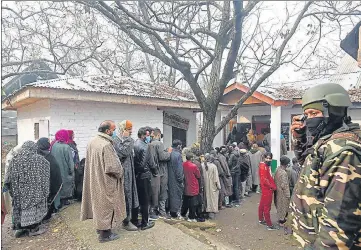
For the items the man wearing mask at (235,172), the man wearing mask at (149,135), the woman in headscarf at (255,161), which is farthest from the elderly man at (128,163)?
the woman in headscarf at (255,161)

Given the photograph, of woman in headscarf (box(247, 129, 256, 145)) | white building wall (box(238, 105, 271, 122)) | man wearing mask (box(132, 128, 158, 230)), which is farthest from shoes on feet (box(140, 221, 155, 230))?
white building wall (box(238, 105, 271, 122))

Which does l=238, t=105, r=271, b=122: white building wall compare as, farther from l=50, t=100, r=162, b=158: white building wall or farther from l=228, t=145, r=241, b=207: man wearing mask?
l=50, t=100, r=162, b=158: white building wall

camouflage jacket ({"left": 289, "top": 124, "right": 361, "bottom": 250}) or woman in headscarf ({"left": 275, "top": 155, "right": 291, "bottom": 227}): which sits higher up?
camouflage jacket ({"left": 289, "top": 124, "right": 361, "bottom": 250})

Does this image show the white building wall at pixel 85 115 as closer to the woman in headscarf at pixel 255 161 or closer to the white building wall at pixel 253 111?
the woman in headscarf at pixel 255 161

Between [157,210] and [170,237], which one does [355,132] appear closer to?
[170,237]

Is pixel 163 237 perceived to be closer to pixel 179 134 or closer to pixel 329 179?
pixel 329 179

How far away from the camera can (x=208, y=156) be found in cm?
722

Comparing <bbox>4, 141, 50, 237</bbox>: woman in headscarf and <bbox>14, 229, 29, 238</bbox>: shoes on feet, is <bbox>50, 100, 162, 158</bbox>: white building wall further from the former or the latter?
<bbox>14, 229, 29, 238</bbox>: shoes on feet

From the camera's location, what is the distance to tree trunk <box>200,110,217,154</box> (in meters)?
7.97

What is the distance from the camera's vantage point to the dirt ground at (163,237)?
4.29 meters

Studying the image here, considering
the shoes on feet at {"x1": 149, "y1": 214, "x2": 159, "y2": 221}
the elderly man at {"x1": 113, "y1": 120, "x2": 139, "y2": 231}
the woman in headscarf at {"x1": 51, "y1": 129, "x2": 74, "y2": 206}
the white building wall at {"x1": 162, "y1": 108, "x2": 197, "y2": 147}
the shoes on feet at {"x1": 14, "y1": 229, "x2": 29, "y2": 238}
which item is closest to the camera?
the elderly man at {"x1": 113, "y1": 120, "x2": 139, "y2": 231}

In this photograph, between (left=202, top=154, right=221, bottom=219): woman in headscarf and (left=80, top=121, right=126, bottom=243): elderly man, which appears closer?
(left=80, top=121, right=126, bottom=243): elderly man

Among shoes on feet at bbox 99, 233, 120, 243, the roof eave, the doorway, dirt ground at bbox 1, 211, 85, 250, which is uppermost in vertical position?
the roof eave

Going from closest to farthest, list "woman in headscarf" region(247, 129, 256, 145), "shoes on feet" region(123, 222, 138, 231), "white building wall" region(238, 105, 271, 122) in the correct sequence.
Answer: "shoes on feet" region(123, 222, 138, 231) < "woman in headscarf" region(247, 129, 256, 145) < "white building wall" region(238, 105, 271, 122)
